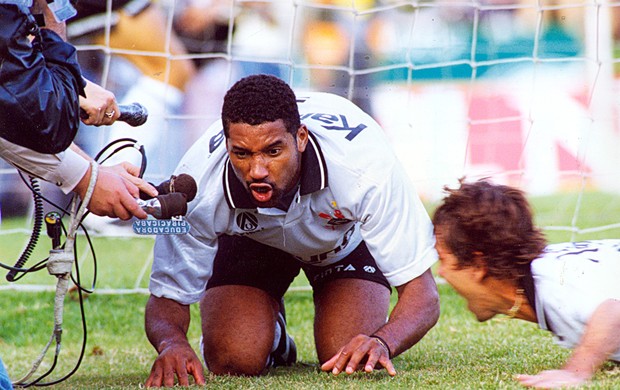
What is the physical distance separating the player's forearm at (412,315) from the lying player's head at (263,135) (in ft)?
2.01

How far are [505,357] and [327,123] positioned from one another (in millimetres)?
1207

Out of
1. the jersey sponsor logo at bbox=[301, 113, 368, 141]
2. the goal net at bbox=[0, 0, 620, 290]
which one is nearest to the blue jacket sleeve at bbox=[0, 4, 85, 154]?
the jersey sponsor logo at bbox=[301, 113, 368, 141]

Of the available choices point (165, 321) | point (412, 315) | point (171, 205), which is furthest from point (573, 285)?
point (165, 321)

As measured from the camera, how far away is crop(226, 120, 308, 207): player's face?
359 cm

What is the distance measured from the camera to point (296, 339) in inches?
209

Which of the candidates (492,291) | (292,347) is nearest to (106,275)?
(292,347)

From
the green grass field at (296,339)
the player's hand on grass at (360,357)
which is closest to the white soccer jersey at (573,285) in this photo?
the green grass field at (296,339)

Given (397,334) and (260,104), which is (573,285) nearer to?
(397,334)

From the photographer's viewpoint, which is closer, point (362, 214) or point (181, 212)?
point (181, 212)

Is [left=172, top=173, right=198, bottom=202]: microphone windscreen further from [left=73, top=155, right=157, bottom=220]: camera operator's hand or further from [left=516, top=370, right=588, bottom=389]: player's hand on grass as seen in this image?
[left=516, top=370, right=588, bottom=389]: player's hand on grass

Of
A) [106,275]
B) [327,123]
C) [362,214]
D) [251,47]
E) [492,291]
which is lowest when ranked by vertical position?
[106,275]

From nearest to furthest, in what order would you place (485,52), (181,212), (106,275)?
(181,212)
(106,275)
(485,52)

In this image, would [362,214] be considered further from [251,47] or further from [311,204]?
[251,47]

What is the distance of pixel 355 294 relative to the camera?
448cm
